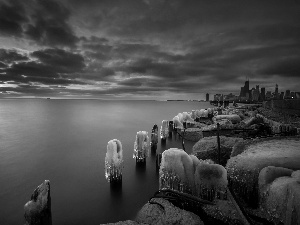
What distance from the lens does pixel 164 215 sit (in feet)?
17.8

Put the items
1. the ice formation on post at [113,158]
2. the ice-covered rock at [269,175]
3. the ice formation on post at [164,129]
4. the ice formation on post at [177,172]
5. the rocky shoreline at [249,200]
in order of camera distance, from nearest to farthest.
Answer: the rocky shoreline at [249,200]
the ice-covered rock at [269,175]
the ice formation on post at [177,172]
the ice formation on post at [113,158]
the ice formation on post at [164,129]

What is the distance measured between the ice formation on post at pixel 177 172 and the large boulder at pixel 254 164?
179 centimetres

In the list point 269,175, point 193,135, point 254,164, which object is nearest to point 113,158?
point 254,164

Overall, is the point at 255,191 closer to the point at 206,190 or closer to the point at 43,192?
the point at 206,190

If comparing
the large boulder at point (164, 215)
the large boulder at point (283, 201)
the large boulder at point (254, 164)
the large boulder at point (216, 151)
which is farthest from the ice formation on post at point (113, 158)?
the large boulder at point (283, 201)

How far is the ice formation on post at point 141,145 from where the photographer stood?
12984 mm

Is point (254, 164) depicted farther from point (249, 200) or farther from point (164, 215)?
point (164, 215)

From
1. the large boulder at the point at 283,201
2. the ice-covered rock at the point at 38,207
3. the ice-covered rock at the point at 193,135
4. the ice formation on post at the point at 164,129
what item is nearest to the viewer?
the large boulder at the point at 283,201

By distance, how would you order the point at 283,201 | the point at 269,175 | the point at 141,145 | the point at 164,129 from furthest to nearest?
the point at 164,129, the point at 141,145, the point at 269,175, the point at 283,201

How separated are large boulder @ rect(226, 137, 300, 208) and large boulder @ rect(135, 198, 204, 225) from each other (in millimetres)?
2191

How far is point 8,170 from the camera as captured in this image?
602 inches

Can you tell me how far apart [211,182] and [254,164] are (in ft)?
6.22

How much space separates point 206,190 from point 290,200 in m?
2.16

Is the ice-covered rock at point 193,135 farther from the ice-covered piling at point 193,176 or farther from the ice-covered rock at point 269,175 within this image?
the ice-covered rock at point 269,175
